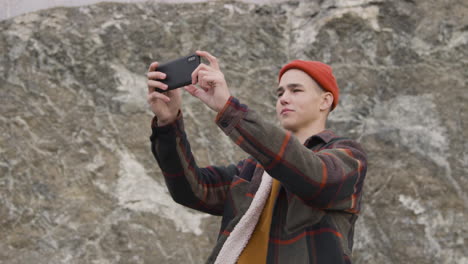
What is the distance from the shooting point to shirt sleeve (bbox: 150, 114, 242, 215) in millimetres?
1444

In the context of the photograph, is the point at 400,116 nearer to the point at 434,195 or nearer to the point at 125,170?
the point at 434,195

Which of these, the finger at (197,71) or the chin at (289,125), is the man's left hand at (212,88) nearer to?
the finger at (197,71)

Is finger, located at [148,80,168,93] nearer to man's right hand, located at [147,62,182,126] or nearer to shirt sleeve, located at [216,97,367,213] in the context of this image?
man's right hand, located at [147,62,182,126]

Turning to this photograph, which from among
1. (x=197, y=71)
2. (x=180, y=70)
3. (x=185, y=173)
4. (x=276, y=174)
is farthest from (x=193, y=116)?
(x=276, y=174)

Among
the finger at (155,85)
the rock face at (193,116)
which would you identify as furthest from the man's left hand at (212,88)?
the rock face at (193,116)

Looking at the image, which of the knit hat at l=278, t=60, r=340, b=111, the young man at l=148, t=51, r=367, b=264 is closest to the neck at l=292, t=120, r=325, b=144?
the young man at l=148, t=51, r=367, b=264

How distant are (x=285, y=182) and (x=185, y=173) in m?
0.43

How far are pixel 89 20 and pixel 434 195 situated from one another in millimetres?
2108

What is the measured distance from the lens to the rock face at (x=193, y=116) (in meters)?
2.56

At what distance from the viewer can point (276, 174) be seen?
1.13 metres

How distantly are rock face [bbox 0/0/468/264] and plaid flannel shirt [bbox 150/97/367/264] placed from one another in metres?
1.16

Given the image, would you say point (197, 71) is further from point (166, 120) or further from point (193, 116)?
point (193, 116)

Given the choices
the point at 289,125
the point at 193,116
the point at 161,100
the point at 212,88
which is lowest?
the point at 193,116

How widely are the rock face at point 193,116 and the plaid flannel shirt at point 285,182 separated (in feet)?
3.81
